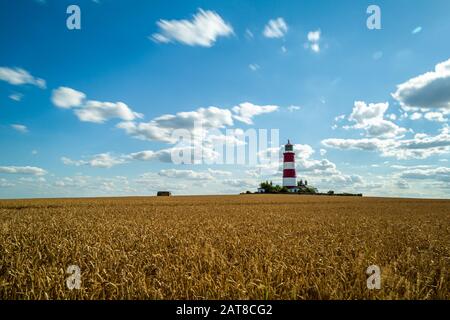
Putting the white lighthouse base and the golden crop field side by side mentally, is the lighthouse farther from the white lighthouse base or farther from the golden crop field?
the golden crop field

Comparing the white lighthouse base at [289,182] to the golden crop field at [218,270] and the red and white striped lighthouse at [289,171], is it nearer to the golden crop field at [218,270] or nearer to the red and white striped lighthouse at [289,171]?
the red and white striped lighthouse at [289,171]

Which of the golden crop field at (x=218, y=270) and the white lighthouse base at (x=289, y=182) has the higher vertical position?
the white lighthouse base at (x=289, y=182)

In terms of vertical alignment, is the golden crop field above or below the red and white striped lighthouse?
below

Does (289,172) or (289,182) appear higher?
(289,172)

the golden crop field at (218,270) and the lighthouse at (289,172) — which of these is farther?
the lighthouse at (289,172)

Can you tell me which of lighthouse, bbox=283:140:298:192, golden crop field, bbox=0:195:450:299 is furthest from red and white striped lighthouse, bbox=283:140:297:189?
golden crop field, bbox=0:195:450:299

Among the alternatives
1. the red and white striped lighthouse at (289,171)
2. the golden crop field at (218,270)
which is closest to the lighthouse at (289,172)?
the red and white striped lighthouse at (289,171)

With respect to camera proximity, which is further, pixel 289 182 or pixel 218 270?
pixel 289 182

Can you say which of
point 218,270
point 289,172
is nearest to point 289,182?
point 289,172

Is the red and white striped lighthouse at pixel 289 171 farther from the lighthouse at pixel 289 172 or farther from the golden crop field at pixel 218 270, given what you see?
the golden crop field at pixel 218 270

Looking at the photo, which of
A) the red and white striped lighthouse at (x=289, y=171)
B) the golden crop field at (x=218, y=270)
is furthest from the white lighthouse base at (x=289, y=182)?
the golden crop field at (x=218, y=270)

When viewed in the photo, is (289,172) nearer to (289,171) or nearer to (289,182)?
(289,171)
